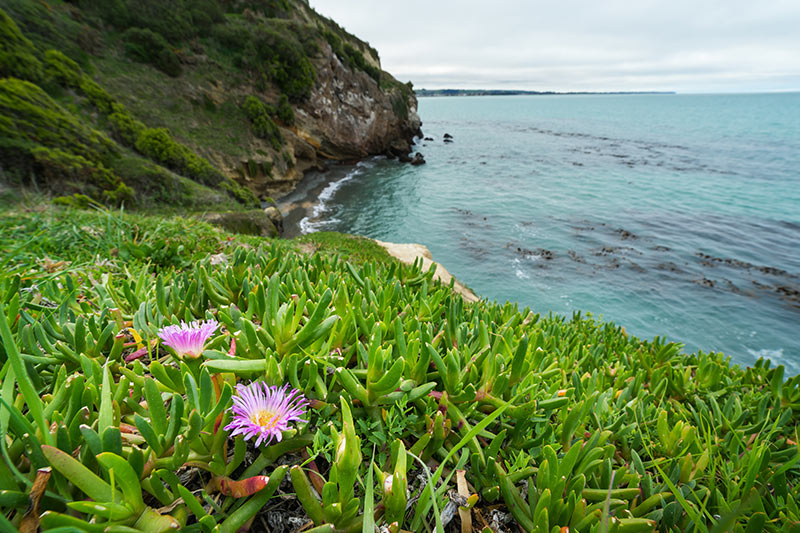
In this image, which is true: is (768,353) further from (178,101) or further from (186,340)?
(178,101)

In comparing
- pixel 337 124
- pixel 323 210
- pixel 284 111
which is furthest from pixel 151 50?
pixel 337 124

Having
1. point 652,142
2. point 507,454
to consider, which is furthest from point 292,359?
point 652,142

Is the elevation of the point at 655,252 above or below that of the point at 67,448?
below

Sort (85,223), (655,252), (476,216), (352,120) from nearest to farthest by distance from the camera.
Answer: (85,223) < (655,252) < (476,216) < (352,120)

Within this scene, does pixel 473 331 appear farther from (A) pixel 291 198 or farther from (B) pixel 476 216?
(A) pixel 291 198

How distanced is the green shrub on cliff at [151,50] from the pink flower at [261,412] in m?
32.6

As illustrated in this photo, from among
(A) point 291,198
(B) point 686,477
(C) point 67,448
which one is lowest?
(A) point 291,198

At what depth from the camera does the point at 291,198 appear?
1139 inches

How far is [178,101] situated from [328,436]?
1204 inches

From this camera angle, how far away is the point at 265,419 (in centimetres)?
103

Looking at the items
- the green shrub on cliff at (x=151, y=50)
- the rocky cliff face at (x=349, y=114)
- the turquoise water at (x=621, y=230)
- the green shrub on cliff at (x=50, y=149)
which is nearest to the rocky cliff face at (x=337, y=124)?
the rocky cliff face at (x=349, y=114)

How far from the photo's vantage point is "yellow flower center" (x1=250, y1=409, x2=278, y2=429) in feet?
3.27

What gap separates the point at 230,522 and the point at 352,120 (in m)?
42.1

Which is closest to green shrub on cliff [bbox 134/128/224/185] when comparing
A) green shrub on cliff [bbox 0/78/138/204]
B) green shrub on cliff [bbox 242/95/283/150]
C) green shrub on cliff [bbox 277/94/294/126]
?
green shrub on cliff [bbox 0/78/138/204]
